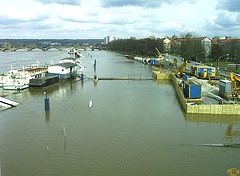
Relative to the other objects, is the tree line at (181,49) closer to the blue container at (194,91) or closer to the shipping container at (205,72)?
the shipping container at (205,72)

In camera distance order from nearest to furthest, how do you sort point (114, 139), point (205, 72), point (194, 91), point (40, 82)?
point (114, 139) < point (194, 91) < point (40, 82) < point (205, 72)

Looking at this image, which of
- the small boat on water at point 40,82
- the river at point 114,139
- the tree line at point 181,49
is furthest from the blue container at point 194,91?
the tree line at point 181,49

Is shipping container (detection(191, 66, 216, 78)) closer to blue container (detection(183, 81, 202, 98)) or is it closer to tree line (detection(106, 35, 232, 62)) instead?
tree line (detection(106, 35, 232, 62))

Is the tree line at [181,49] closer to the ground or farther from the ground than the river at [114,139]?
farther from the ground

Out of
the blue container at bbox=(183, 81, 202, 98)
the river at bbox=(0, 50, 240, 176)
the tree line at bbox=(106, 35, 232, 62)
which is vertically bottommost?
the river at bbox=(0, 50, 240, 176)

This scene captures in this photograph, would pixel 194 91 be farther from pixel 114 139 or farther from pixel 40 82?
pixel 40 82

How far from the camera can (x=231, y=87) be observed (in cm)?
2666

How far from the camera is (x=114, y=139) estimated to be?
17.3 metres

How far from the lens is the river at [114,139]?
13758 millimetres

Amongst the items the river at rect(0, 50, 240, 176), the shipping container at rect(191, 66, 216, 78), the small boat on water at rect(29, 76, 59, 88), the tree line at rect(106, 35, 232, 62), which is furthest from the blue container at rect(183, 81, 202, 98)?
the tree line at rect(106, 35, 232, 62)

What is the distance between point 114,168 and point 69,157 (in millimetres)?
3014

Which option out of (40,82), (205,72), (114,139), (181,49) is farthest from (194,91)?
(181,49)

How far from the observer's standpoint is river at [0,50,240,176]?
45.1ft

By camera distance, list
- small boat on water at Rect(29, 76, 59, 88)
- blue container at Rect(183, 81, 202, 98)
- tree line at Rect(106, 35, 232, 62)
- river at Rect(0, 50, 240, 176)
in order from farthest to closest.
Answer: tree line at Rect(106, 35, 232, 62) < small boat on water at Rect(29, 76, 59, 88) < blue container at Rect(183, 81, 202, 98) < river at Rect(0, 50, 240, 176)
